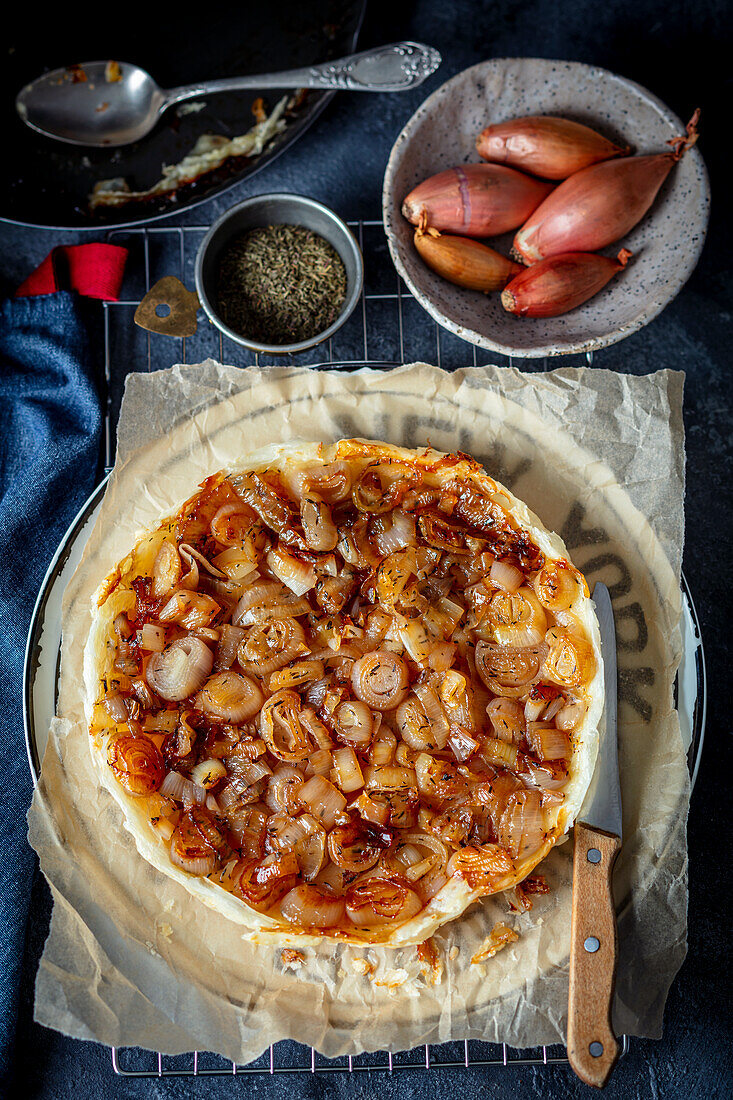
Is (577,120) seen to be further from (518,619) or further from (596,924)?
(596,924)

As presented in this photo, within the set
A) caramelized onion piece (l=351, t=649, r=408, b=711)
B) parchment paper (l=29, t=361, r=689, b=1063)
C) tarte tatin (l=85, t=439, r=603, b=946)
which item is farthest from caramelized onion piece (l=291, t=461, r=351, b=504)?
caramelized onion piece (l=351, t=649, r=408, b=711)

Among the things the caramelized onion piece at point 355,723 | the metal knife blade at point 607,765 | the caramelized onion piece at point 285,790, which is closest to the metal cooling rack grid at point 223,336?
the metal knife blade at point 607,765

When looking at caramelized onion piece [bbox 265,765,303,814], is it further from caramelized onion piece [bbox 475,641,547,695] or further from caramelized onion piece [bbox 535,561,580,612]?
caramelized onion piece [bbox 535,561,580,612]

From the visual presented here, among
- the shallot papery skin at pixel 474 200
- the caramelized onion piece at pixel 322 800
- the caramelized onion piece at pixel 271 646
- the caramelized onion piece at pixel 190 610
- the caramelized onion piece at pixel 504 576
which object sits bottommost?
the caramelized onion piece at pixel 322 800

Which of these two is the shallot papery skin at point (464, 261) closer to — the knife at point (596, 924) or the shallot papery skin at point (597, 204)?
the shallot papery skin at point (597, 204)

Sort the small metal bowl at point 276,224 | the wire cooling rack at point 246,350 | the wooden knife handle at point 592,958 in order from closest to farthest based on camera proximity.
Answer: the wooden knife handle at point 592,958 < the small metal bowl at point 276,224 < the wire cooling rack at point 246,350

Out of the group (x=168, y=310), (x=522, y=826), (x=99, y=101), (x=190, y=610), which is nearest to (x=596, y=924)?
(x=522, y=826)
